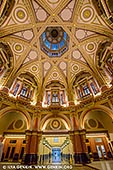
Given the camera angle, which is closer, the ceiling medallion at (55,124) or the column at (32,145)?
the column at (32,145)

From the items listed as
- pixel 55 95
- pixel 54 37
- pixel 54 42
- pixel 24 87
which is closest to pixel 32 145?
pixel 55 95

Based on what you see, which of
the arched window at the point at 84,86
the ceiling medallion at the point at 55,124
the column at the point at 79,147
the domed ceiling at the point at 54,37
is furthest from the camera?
the arched window at the point at 84,86

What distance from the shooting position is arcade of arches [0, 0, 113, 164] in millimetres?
11047

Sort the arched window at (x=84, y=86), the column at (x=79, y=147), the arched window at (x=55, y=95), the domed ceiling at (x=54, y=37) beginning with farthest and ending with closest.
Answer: the arched window at (x=55, y=95) → the arched window at (x=84, y=86) → the domed ceiling at (x=54, y=37) → the column at (x=79, y=147)

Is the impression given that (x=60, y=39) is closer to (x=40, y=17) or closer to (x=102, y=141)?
(x=40, y=17)

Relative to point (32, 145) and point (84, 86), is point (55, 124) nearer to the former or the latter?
point (32, 145)

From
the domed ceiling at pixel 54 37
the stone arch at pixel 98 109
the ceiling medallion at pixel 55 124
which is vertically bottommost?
the ceiling medallion at pixel 55 124

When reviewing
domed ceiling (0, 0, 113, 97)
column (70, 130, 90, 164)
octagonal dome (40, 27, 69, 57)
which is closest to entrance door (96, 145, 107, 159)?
column (70, 130, 90, 164)

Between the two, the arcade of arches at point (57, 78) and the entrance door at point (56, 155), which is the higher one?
the arcade of arches at point (57, 78)

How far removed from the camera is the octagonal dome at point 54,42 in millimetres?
15086

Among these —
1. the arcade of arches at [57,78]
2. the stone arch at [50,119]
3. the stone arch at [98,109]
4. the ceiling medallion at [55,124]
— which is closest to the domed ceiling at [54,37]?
the arcade of arches at [57,78]

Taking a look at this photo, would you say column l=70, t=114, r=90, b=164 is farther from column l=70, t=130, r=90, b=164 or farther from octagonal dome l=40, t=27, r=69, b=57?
octagonal dome l=40, t=27, r=69, b=57

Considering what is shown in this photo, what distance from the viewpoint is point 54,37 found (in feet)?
52.7

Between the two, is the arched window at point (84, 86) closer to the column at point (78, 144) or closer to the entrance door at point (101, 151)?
the column at point (78, 144)
